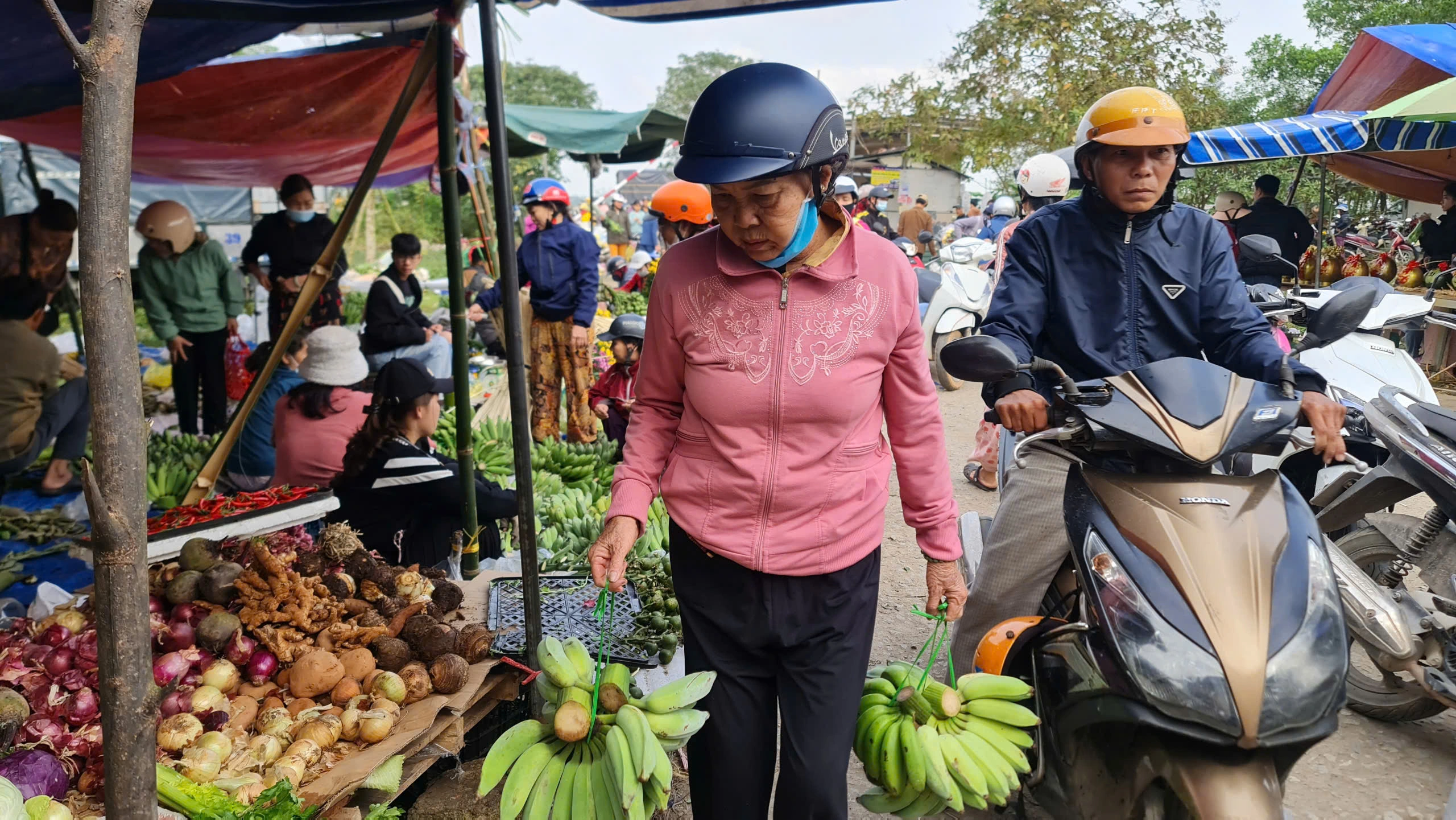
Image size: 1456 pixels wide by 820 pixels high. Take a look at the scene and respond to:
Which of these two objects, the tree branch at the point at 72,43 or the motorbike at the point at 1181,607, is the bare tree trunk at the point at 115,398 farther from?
the motorbike at the point at 1181,607

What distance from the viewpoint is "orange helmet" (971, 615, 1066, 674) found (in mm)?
2812

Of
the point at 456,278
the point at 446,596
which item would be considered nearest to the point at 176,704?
the point at 446,596

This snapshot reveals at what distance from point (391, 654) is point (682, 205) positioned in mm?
3783

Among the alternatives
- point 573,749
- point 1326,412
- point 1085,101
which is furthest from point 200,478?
point 1085,101

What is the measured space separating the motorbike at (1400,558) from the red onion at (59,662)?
386cm

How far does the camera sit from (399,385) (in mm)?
4012

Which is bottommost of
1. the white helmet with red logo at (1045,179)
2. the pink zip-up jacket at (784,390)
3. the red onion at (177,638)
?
the red onion at (177,638)

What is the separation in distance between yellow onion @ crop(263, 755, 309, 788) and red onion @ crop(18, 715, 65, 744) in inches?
22.4

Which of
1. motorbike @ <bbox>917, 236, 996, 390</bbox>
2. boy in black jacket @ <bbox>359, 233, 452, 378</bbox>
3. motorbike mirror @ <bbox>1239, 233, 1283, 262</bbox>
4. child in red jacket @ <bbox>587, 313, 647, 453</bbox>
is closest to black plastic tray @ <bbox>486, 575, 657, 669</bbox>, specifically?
child in red jacket @ <bbox>587, 313, 647, 453</bbox>

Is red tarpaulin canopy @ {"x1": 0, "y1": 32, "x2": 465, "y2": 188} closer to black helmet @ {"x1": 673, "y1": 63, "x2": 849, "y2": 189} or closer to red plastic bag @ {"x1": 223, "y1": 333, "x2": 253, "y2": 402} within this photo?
red plastic bag @ {"x1": 223, "y1": 333, "x2": 253, "y2": 402}

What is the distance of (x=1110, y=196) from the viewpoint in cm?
297

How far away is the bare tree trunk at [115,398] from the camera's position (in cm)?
158

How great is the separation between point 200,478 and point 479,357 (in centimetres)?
624

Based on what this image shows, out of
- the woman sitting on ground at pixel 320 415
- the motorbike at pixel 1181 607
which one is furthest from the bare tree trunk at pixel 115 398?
the woman sitting on ground at pixel 320 415
